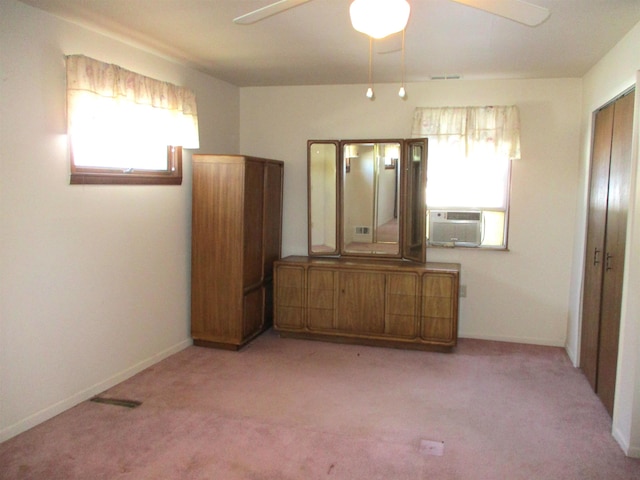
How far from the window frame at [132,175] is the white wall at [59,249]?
48 millimetres

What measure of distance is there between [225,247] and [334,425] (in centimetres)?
179

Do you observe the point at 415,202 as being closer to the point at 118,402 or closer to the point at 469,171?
the point at 469,171

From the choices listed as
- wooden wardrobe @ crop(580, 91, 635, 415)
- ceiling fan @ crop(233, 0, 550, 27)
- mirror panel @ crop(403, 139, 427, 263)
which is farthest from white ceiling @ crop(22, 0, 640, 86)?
ceiling fan @ crop(233, 0, 550, 27)

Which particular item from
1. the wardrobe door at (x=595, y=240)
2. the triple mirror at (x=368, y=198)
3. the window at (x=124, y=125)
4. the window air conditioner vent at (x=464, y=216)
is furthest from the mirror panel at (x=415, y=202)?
the window at (x=124, y=125)

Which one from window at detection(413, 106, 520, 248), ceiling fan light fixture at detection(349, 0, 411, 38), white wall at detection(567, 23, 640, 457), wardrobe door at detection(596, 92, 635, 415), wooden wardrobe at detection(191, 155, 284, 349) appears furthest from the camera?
window at detection(413, 106, 520, 248)

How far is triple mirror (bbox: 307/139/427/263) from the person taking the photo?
4473mm

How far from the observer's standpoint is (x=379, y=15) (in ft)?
5.31

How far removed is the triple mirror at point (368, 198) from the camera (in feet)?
14.7

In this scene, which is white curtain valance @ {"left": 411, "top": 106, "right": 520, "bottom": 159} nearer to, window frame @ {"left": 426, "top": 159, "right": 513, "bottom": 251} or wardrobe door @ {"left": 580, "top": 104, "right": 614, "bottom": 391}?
window frame @ {"left": 426, "top": 159, "right": 513, "bottom": 251}

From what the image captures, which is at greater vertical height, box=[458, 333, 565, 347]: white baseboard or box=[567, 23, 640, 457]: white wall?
box=[567, 23, 640, 457]: white wall

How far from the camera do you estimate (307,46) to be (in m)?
3.40

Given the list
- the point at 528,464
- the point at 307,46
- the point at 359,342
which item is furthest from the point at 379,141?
the point at 528,464

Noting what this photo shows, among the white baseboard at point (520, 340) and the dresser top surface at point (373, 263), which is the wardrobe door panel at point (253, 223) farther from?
the white baseboard at point (520, 340)

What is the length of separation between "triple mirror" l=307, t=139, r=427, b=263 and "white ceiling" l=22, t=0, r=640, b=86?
2.19ft
